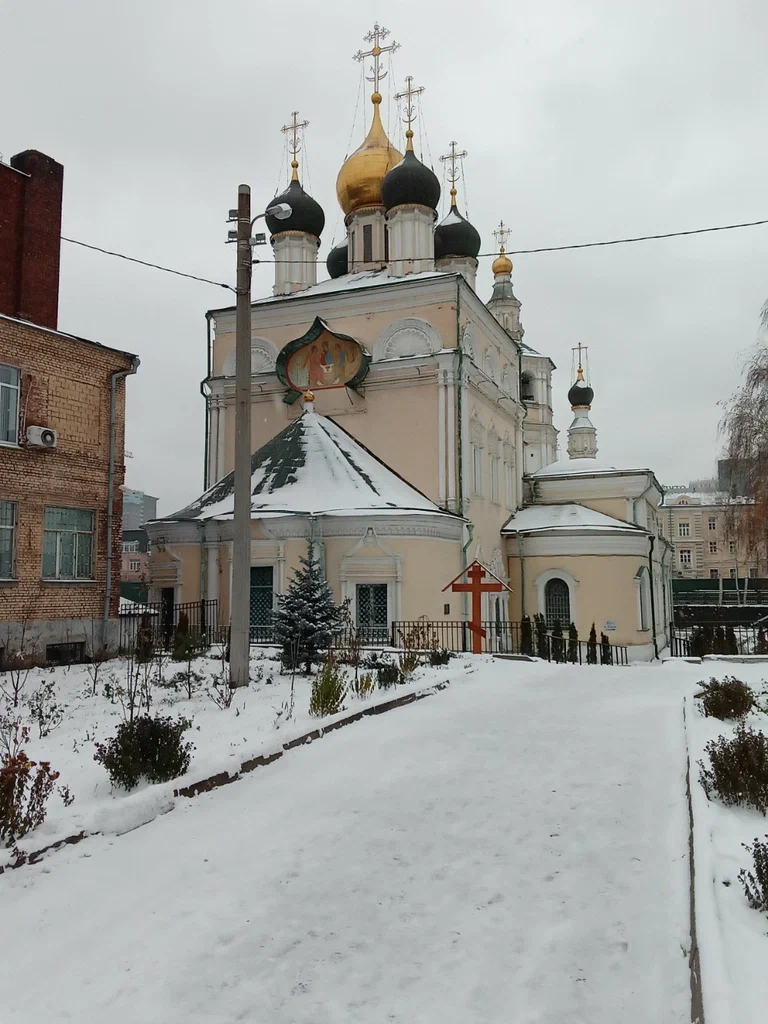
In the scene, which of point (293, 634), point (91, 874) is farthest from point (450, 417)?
point (91, 874)

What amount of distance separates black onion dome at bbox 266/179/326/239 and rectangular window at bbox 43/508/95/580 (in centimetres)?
1639

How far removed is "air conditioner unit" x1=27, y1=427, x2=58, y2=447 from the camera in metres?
14.5

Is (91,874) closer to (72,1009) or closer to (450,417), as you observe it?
(72,1009)

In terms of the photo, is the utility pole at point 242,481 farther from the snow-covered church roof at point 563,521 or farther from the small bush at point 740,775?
the snow-covered church roof at point 563,521

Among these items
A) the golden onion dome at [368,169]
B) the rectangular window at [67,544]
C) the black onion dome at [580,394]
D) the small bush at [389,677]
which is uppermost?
the golden onion dome at [368,169]

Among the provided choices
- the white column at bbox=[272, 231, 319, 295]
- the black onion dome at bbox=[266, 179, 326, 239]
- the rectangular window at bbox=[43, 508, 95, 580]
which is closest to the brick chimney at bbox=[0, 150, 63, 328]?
the rectangular window at bbox=[43, 508, 95, 580]

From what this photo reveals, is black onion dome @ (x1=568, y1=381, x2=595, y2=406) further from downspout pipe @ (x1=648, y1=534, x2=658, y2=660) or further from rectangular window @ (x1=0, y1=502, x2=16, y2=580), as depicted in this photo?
rectangular window @ (x1=0, y1=502, x2=16, y2=580)

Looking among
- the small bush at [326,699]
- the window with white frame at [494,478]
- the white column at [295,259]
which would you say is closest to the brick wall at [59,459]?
the small bush at [326,699]

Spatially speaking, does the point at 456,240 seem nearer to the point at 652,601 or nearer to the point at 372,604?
the point at 652,601

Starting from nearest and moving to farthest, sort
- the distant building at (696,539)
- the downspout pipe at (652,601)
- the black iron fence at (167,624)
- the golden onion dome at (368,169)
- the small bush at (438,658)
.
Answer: the small bush at (438,658)
the black iron fence at (167,624)
the downspout pipe at (652,601)
the golden onion dome at (368,169)
the distant building at (696,539)

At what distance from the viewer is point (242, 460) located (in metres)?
11.4

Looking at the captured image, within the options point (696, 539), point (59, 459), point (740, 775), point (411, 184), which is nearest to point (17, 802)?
point (740, 775)

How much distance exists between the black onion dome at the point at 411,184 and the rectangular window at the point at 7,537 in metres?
17.2

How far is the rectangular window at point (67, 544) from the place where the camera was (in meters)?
15.0
